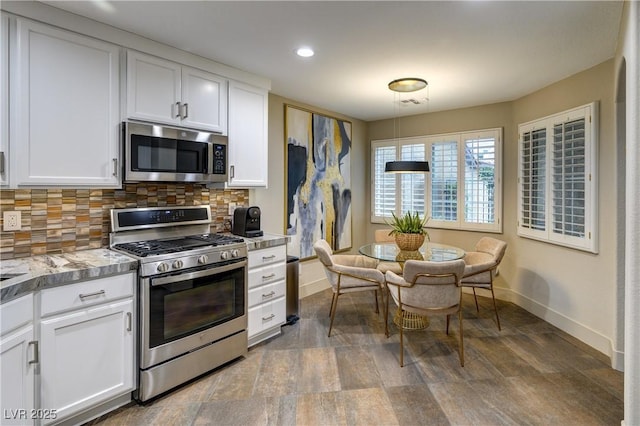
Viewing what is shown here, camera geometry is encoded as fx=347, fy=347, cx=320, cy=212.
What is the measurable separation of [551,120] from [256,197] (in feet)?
10.8

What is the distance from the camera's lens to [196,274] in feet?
8.24

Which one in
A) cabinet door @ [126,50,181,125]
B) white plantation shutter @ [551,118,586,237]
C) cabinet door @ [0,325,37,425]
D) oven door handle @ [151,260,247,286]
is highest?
cabinet door @ [126,50,181,125]

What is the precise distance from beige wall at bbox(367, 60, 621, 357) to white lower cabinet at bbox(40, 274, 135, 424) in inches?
146

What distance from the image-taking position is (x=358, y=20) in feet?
7.63

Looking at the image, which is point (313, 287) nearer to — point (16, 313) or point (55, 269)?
point (55, 269)

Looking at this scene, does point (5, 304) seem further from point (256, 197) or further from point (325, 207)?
point (325, 207)

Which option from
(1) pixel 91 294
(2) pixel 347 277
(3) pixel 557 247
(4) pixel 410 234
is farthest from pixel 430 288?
(1) pixel 91 294

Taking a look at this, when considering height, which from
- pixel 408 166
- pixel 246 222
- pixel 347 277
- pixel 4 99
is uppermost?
pixel 4 99

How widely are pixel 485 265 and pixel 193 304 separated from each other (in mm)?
2703

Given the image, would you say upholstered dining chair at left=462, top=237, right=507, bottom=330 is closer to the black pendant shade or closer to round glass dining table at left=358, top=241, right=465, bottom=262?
round glass dining table at left=358, top=241, right=465, bottom=262

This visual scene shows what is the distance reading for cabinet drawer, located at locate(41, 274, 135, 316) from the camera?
1.90 m

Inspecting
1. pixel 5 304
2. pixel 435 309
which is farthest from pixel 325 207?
pixel 5 304

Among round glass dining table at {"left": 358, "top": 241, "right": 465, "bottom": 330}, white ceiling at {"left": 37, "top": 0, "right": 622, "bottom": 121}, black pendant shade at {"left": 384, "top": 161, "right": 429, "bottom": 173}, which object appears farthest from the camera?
black pendant shade at {"left": 384, "top": 161, "right": 429, "bottom": 173}

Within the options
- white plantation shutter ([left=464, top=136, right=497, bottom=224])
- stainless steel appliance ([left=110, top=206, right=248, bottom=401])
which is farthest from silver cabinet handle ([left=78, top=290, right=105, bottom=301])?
white plantation shutter ([left=464, top=136, right=497, bottom=224])
